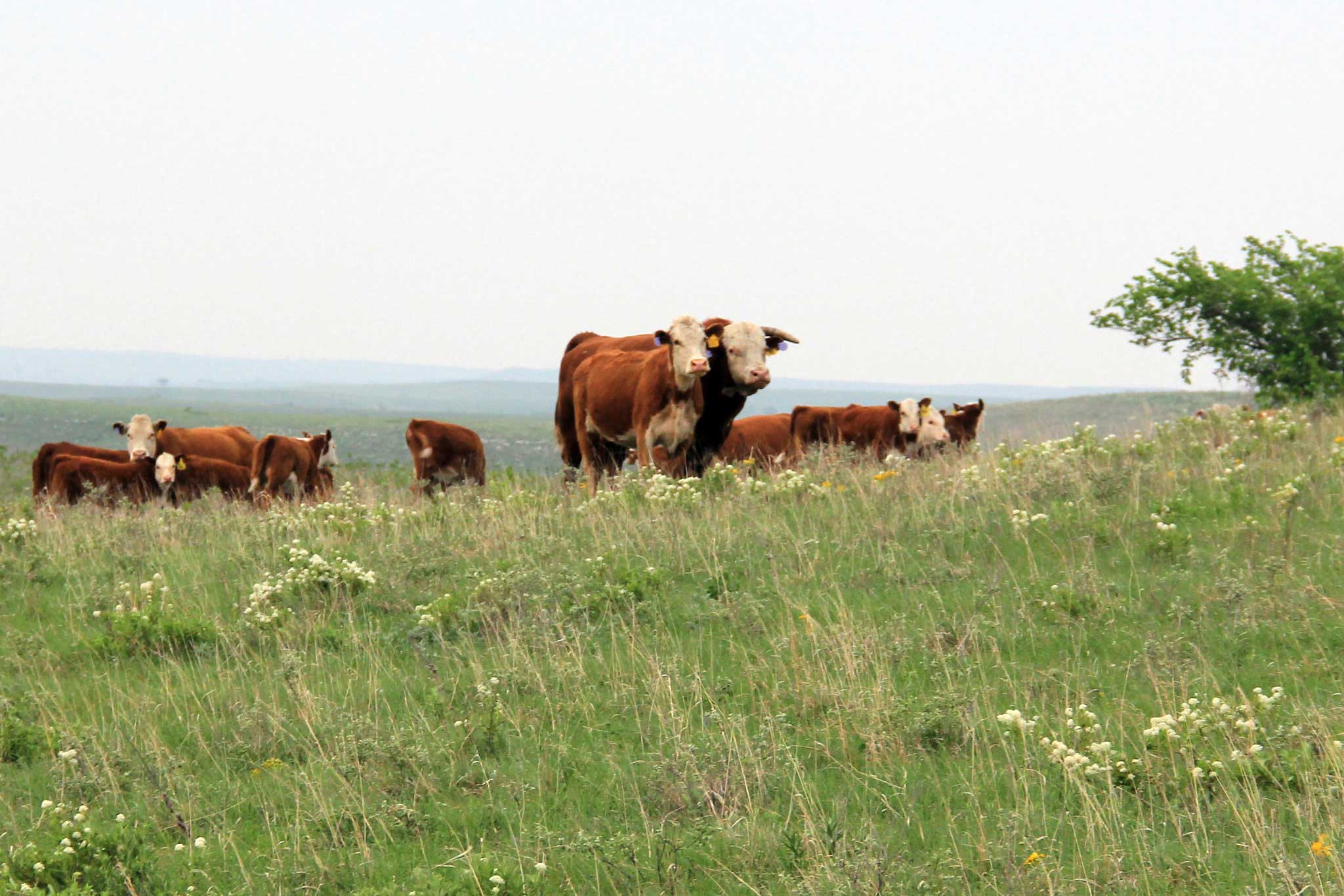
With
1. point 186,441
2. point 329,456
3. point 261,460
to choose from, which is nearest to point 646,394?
point 261,460

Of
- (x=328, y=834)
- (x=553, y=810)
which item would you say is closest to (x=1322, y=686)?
(x=553, y=810)

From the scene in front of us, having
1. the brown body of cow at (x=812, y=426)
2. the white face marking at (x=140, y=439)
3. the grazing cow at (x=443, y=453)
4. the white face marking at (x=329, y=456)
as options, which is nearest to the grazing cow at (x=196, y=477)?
the white face marking at (x=140, y=439)

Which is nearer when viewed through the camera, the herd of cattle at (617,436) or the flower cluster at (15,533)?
the flower cluster at (15,533)

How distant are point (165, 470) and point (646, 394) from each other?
10283mm

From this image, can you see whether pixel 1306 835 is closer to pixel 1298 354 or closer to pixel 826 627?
pixel 826 627

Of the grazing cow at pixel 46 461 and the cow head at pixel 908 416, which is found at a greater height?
the cow head at pixel 908 416

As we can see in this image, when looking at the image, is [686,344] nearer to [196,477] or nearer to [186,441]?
[196,477]

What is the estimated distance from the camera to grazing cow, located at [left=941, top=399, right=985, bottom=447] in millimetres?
22469

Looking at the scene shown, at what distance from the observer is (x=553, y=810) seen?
5840 millimetres

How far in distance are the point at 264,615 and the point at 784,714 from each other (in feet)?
14.8

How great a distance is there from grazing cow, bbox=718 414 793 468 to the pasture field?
8.61 m

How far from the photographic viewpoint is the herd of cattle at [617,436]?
14.8 meters

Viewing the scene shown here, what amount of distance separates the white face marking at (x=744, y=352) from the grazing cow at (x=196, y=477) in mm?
10254

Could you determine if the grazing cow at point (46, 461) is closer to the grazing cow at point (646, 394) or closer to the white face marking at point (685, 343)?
the grazing cow at point (646, 394)
